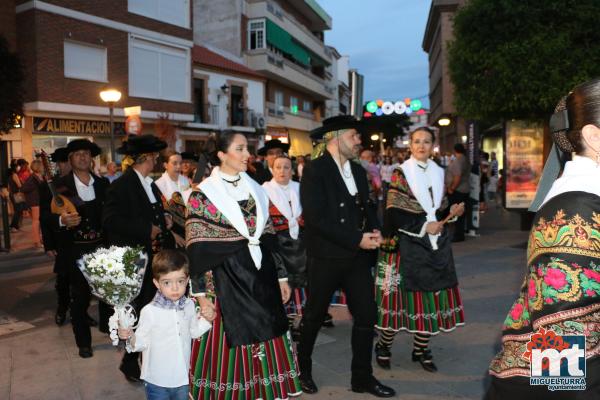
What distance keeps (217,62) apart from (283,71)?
7779mm

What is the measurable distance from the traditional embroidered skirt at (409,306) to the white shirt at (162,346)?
86.3 inches

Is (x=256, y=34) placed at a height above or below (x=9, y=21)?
above

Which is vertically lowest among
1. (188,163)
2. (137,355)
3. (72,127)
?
(137,355)

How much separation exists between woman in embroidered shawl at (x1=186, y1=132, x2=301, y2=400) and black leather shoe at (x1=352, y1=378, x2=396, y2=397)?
0.88m

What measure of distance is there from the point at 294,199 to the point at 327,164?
1778mm

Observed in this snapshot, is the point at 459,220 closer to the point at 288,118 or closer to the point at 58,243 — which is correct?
the point at 58,243

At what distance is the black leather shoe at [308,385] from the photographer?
431 centimetres

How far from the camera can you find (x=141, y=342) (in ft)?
10.2

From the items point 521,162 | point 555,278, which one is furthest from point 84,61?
point 555,278

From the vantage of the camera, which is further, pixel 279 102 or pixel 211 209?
pixel 279 102

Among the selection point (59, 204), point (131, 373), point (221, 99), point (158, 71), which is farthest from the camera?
point (221, 99)

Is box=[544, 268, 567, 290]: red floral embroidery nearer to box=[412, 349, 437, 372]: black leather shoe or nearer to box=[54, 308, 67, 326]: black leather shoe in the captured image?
box=[412, 349, 437, 372]: black leather shoe

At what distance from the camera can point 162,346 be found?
3.14 metres

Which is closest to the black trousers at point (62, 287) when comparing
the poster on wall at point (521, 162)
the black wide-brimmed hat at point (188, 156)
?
the black wide-brimmed hat at point (188, 156)
